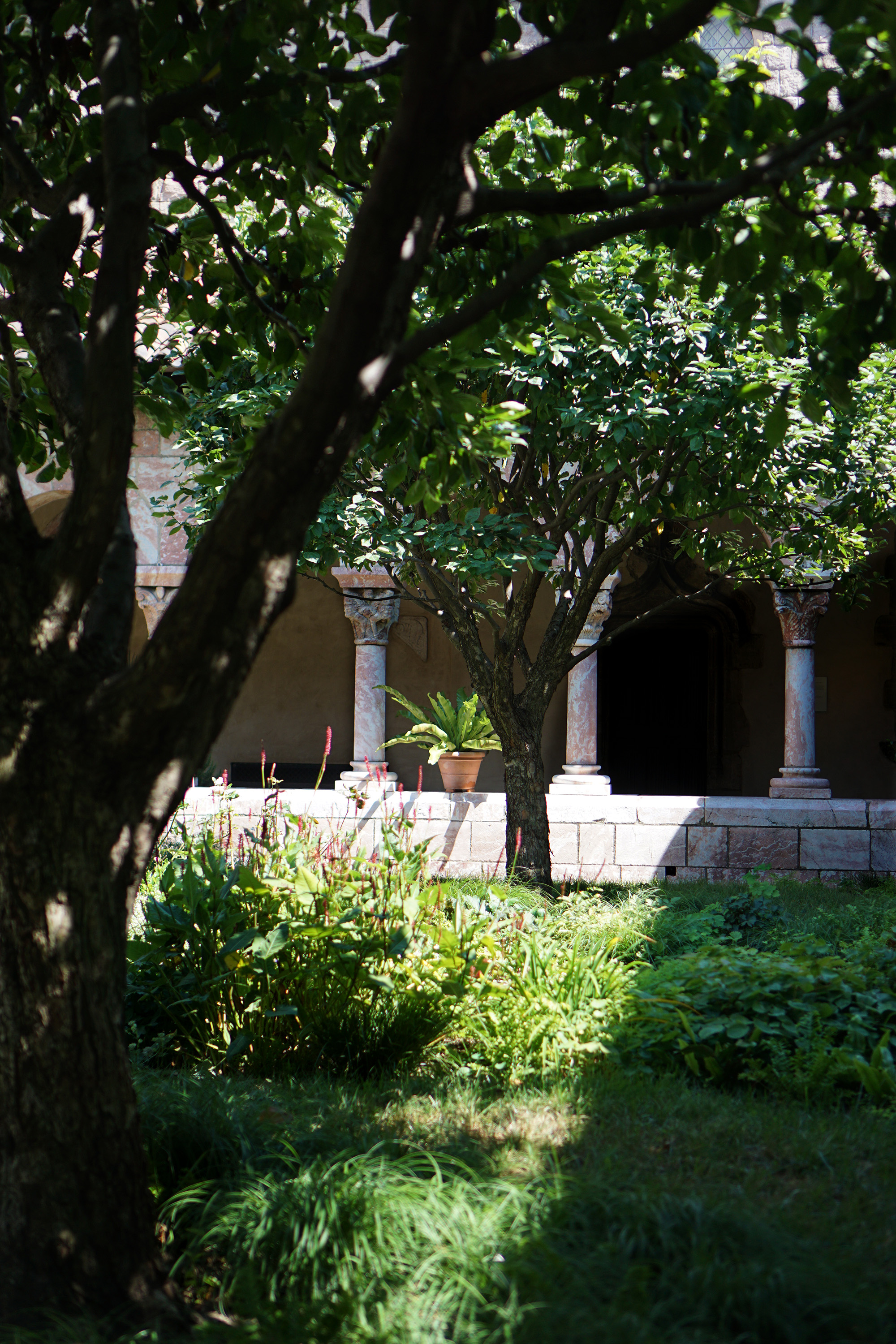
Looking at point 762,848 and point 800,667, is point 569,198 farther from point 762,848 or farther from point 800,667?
point 800,667

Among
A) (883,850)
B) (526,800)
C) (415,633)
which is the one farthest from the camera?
(415,633)

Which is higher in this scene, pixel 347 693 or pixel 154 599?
pixel 154 599

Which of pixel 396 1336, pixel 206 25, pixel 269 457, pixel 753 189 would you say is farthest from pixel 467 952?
pixel 206 25

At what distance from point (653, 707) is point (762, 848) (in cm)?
453

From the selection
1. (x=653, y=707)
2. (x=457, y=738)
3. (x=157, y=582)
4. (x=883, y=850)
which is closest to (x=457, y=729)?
(x=457, y=738)

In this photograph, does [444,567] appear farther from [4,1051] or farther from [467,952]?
[4,1051]

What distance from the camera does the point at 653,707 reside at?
12.7 metres

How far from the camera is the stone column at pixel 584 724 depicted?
28.6 ft

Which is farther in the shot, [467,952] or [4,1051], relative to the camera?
[467,952]

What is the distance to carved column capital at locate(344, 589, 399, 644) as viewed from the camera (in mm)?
9297

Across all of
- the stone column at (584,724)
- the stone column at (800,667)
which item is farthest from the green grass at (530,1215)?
the stone column at (800,667)

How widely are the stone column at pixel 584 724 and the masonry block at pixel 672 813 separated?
437 mm

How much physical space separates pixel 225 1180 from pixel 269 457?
5.17 ft

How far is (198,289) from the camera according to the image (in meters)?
3.01
